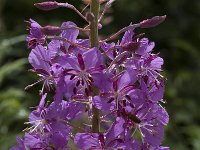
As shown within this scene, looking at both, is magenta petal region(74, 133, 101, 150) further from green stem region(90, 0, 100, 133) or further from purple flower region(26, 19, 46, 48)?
purple flower region(26, 19, 46, 48)

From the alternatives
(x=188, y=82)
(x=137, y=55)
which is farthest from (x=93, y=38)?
(x=188, y=82)

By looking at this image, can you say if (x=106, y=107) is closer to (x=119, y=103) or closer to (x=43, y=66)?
(x=119, y=103)

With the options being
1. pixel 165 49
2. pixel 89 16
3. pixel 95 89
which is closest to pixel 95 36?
pixel 89 16

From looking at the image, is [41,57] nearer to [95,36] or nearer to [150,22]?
[95,36]

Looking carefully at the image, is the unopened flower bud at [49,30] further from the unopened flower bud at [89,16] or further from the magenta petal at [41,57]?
the unopened flower bud at [89,16]

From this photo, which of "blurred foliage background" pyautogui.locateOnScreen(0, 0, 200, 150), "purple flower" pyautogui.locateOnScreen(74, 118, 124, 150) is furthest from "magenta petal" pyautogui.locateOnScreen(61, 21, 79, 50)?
"blurred foliage background" pyautogui.locateOnScreen(0, 0, 200, 150)

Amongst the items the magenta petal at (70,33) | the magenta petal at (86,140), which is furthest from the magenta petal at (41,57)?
the magenta petal at (86,140)
